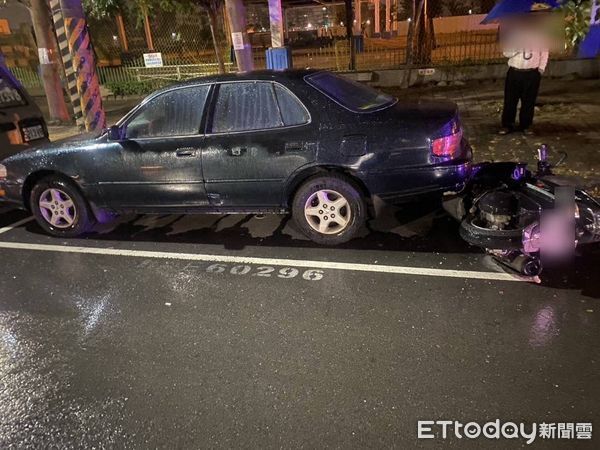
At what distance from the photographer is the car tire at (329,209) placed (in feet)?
14.4

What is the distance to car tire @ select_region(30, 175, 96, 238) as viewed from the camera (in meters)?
5.18

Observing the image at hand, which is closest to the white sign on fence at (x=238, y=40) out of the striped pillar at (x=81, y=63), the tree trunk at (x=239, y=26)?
the tree trunk at (x=239, y=26)

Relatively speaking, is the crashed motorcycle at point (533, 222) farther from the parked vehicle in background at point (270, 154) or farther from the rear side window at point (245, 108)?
the rear side window at point (245, 108)

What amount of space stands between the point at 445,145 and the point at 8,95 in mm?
6265

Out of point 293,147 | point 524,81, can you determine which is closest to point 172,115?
point 293,147

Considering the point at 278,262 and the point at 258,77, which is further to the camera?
the point at 258,77

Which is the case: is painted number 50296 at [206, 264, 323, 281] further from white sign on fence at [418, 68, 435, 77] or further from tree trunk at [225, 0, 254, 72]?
white sign on fence at [418, 68, 435, 77]

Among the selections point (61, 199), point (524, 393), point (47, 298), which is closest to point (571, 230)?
point (524, 393)

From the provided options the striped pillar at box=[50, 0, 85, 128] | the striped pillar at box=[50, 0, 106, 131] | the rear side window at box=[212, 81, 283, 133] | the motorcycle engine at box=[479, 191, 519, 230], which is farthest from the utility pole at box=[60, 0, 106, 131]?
the motorcycle engine at box=[479, 191, 519, 230]

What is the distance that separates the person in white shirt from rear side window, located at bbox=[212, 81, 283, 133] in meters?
Answer: 4.58

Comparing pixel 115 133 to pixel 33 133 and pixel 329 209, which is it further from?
pixel 33 133

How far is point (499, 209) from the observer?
363 cm

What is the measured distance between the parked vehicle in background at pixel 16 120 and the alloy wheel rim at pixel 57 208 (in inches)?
71.5

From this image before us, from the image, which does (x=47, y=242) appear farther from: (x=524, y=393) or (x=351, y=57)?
(x=351, y=57)
